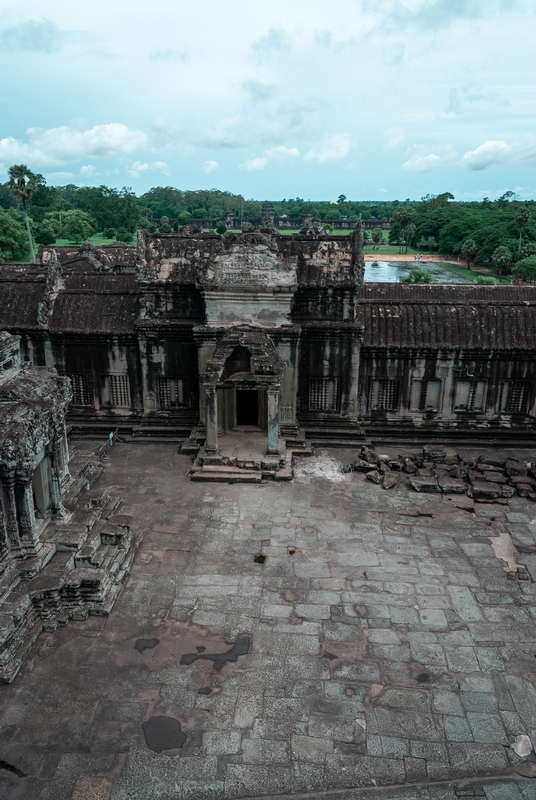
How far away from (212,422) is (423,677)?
10695 mm

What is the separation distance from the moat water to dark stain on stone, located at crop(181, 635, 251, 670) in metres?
61.2

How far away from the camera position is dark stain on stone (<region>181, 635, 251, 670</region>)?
1192 cm

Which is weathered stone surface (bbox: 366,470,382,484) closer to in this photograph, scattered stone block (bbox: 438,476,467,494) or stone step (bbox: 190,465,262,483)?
scattered stone block (bbox: 438,476,467,494)

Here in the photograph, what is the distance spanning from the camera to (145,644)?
12359 mm

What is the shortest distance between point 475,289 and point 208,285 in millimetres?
20407

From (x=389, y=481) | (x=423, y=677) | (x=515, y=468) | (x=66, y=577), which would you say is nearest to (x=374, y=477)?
(x=389, y=481)

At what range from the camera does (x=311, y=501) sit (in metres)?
18.2

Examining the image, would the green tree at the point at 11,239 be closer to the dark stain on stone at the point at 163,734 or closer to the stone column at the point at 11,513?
the stone column at the point at 11,513

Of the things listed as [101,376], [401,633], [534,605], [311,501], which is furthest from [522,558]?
[101,376]

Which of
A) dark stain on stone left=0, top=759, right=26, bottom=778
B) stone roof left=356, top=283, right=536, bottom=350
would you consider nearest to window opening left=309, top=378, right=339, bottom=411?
stone roof left=356, top=283, right=536, bottom=350

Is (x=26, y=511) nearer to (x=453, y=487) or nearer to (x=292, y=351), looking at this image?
(x=292, y=351)

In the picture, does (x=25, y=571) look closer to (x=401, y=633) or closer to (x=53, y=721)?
(x=53, y=721)

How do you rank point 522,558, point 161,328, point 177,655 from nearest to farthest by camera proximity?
point 177,655, point 522,558, point 161,328

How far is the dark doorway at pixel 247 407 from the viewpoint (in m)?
A: 22.4
